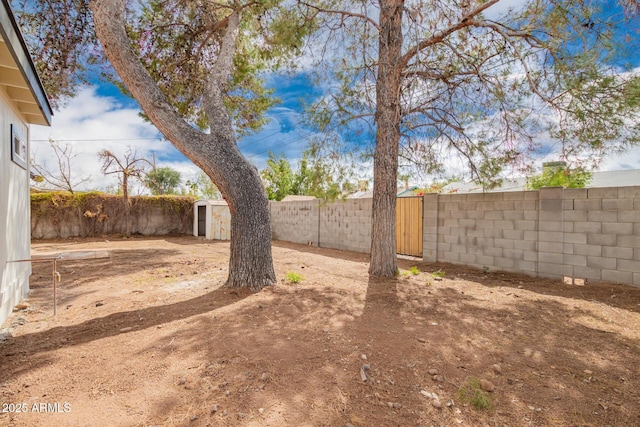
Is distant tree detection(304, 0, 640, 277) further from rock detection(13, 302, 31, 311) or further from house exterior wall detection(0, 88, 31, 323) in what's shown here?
rock detection(13, 302, 31, 311)

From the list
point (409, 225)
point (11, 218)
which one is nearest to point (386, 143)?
point (409, 225)

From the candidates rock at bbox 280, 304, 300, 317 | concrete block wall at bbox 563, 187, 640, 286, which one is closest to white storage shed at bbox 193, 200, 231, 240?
rock at bbox 280, 304, 300, 317

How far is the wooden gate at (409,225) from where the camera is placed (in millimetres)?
7680

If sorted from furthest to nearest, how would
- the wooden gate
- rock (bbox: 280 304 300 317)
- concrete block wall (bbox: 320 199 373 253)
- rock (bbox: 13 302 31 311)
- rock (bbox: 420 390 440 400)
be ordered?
concrete block wall (bbox: 320 199 373 253) → the wooden gate → rock (bbox: 13 302 31 311) → rock (bbox: 280 304 300 317) → rock (bbox: 420 390 440 400)

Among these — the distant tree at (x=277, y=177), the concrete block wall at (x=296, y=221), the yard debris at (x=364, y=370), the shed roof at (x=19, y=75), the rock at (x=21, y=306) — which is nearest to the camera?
the yard debris at (x=364, y=370)

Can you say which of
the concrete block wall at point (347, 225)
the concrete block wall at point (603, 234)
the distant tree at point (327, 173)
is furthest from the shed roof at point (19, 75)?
the concrete block wall at point (603, 234)

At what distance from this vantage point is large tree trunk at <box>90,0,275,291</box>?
3902 mm

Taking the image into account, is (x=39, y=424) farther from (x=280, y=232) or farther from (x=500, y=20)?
(x=280, y=232)

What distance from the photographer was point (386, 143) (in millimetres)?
5180

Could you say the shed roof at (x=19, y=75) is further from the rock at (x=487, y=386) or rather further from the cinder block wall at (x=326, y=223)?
the cinder block wall at (x=326, y=223)

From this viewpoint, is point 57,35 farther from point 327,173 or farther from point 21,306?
point 327,173

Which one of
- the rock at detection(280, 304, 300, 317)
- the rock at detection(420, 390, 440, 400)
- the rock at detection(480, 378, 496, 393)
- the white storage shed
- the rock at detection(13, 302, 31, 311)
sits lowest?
the rock at detection(13, 302, 31, 311)

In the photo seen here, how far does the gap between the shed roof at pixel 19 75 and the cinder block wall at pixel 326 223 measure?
501 centimetres

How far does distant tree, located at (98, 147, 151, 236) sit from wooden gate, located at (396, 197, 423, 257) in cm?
1113
